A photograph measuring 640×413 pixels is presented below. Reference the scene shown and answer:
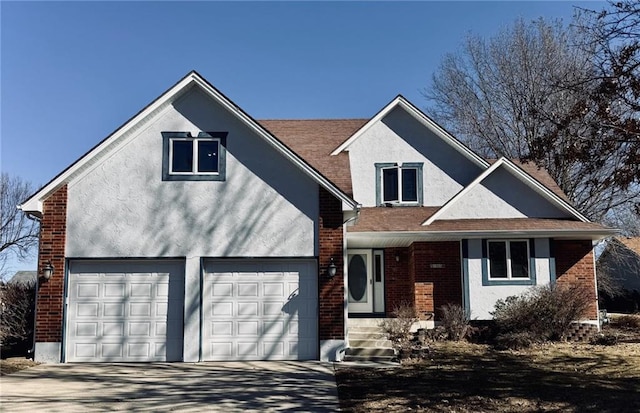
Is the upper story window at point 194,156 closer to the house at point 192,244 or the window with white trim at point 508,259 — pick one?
the house at point 192,244

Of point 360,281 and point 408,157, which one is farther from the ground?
point 408,157

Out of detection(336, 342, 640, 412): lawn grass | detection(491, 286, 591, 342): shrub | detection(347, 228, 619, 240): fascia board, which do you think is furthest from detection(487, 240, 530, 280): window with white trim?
detection(336, 342, 640, 412): lawn grass

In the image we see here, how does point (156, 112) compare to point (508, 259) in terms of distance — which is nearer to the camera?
point (156, 112)

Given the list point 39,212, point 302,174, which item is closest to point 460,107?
point 302,174

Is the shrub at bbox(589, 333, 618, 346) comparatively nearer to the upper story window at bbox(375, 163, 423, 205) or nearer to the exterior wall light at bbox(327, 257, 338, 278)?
the upper story window at bbox(375, 163, 423, 205)

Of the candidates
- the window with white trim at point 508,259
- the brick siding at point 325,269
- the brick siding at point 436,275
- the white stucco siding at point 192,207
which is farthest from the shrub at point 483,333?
the white stucco siding at point 192,207

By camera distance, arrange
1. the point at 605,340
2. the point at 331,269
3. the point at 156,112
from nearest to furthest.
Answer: the point at 331,269
the point at 156,112
the point at 605,340

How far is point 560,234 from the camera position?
1683cm

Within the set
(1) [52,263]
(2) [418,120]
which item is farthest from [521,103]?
(1) [52,263]

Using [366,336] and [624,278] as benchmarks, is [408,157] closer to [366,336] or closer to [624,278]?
[366,336]

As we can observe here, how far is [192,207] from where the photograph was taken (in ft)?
45.7

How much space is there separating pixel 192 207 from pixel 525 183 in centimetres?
1006

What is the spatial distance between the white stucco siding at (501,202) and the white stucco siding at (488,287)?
44.4 inches

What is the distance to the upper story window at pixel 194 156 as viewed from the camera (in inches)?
553
